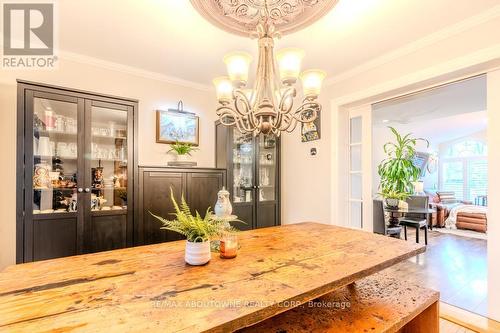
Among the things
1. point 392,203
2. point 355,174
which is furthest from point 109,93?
point 392,203

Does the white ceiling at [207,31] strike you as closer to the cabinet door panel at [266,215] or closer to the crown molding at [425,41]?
the crown molding at [425,41]

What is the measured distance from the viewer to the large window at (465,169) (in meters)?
7.43

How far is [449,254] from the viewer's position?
149 inches

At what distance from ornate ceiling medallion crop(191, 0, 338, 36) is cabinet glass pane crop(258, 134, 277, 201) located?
1788mm

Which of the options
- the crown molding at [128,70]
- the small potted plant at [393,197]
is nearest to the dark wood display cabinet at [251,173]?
the crown molding at [128,70]

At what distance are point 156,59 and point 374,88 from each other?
2.35 metres

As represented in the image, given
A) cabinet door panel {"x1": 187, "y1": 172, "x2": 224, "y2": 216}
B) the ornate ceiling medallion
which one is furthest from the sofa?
the ornate ceiling medallion

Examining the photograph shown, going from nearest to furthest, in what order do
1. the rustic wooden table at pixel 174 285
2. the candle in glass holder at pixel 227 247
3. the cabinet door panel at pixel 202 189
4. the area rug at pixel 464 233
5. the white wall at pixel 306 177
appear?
the rustic wooden table at pixel 174 285, the candle in glass holder at pixel 227 247, the cabinet door panel at pixel 202 189, the white wall at pixel 306 177, the area rug at pixel 464 233

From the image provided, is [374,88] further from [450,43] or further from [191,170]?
[191,170]

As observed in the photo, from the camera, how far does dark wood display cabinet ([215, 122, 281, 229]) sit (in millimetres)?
3293

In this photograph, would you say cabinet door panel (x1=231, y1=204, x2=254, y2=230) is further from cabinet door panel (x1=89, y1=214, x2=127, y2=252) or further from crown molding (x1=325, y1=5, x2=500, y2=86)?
crown molding (x1=325, y1=5, x2=500, y2=86)

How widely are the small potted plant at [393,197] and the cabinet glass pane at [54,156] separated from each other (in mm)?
4221

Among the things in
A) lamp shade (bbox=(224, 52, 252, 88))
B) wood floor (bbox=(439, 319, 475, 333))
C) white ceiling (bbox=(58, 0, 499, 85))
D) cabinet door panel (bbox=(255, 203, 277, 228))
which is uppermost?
white ceiling (bbox=(58, 0, 499, 85))

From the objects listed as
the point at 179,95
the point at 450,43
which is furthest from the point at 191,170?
the point at 450,43
